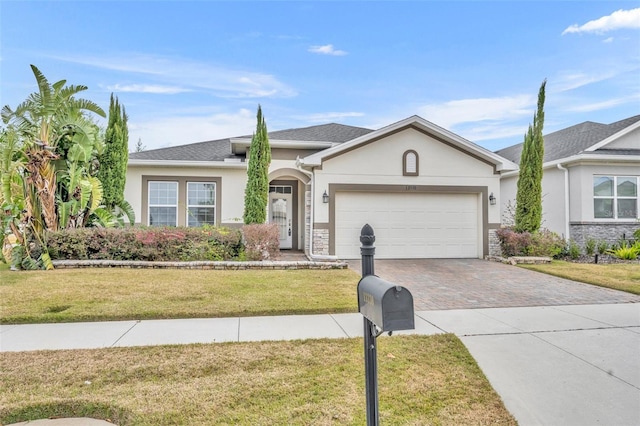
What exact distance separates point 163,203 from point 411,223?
368 inches

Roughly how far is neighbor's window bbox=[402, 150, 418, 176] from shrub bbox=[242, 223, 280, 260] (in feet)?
17.4

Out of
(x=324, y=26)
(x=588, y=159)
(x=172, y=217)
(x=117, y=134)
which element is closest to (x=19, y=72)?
(x=117, y=134)

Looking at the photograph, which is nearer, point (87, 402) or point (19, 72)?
point (87, 402)

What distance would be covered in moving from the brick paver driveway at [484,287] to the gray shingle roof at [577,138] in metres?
6.85

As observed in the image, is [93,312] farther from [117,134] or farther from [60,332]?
[117,134]

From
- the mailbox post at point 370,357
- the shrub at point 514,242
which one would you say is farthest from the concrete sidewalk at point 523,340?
the shrub at point 514,242

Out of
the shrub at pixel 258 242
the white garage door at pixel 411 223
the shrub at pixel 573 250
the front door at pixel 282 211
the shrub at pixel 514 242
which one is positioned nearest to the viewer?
the shrub at pixel 258 242

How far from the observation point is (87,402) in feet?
9.94

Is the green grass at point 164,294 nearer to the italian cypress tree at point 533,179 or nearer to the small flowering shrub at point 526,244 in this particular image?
the small flowering shrub at point 526,244

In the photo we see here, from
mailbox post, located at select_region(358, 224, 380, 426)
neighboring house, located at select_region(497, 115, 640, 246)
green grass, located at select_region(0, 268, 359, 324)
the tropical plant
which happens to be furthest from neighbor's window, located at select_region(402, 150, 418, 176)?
mailbox post, located at select_region(358, 224, 380, 426)

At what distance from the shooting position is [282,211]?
1527cm

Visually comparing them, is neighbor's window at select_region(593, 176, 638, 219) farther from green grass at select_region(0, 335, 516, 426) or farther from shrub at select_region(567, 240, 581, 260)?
green grass at select_region(0, 335, 516, 426)

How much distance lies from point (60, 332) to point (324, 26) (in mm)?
12951

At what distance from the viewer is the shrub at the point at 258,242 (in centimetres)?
1082
